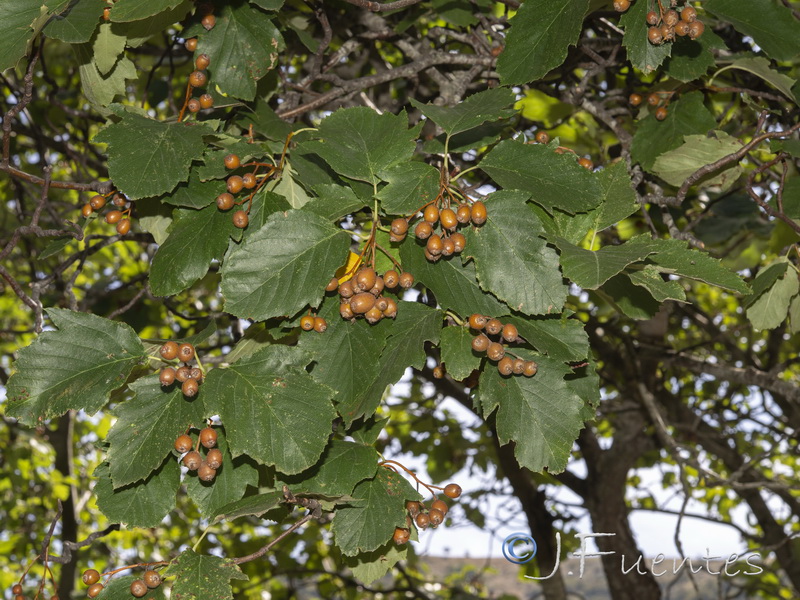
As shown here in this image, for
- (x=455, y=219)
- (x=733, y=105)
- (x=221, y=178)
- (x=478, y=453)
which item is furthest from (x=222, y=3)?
(x=478, y=453)

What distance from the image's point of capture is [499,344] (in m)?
1.44

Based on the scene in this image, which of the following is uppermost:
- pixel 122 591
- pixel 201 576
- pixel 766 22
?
pixel 766 22

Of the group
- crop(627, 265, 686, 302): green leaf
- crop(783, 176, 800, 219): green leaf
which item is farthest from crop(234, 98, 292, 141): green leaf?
crop(783, 176, 800, 219): green leaf

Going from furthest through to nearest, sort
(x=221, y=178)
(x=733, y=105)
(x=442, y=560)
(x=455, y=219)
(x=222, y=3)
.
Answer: (x=442, y=560) → (x=733, y=105) → (x=222, y=3) → (x=221, y=178) → (x=455, y=219)

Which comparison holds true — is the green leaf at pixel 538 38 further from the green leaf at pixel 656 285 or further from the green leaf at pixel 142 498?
the green leaf at pixel 142 498

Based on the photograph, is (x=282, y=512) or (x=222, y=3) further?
(x=222, y=3)

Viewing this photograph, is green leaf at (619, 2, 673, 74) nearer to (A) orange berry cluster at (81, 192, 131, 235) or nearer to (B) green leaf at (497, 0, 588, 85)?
(B) green leaf at (497, 0, 588, 85)

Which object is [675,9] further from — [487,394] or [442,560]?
[442,560]

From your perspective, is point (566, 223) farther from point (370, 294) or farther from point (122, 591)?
point (122, 591)

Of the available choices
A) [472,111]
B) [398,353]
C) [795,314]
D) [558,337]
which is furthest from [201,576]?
[795,314]

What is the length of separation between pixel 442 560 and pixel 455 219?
25.1 ft

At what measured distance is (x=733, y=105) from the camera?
8.57 feet

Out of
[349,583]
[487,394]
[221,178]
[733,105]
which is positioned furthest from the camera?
[349,583]

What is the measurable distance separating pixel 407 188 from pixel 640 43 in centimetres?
73
